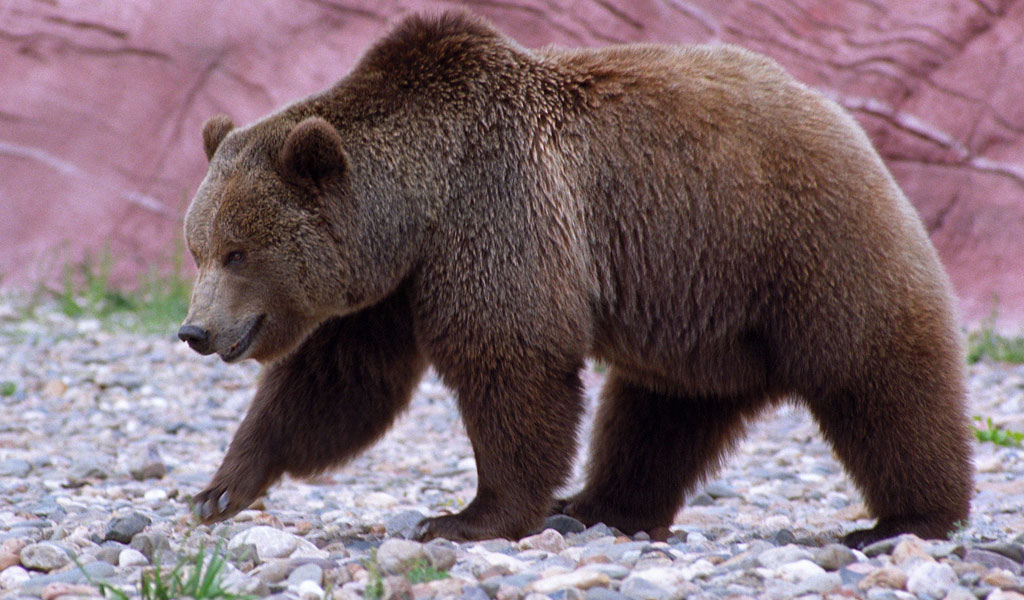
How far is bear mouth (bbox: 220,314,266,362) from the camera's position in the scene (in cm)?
416

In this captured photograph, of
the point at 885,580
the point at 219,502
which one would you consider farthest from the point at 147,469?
the point at 885,580

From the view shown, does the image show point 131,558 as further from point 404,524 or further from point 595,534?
point 595,534

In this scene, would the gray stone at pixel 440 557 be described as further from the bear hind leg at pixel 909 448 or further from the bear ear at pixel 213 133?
the bear ear at pixel 213 133

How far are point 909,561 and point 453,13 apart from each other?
2.64 metres

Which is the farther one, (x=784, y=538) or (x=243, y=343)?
(x=784, y=538)

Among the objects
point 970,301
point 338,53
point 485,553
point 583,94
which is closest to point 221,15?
point 338,53

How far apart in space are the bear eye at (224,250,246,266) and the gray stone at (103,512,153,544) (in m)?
0.95

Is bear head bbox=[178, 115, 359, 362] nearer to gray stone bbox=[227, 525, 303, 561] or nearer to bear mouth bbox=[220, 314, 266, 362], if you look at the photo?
bear mouth bbox=[220, 314, 266, 362]

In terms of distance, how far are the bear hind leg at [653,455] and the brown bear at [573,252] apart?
46 centimetres

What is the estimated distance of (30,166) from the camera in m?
12.5

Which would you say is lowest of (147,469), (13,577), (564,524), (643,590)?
(147,469)

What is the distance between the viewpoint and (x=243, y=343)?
418cm

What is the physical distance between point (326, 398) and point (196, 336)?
0.72 metres

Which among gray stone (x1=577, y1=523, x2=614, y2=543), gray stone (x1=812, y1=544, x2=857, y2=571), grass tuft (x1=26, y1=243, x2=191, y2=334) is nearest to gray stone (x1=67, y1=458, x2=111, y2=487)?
gray stone (x1=577, y1=523, x2=614, y2=543)
